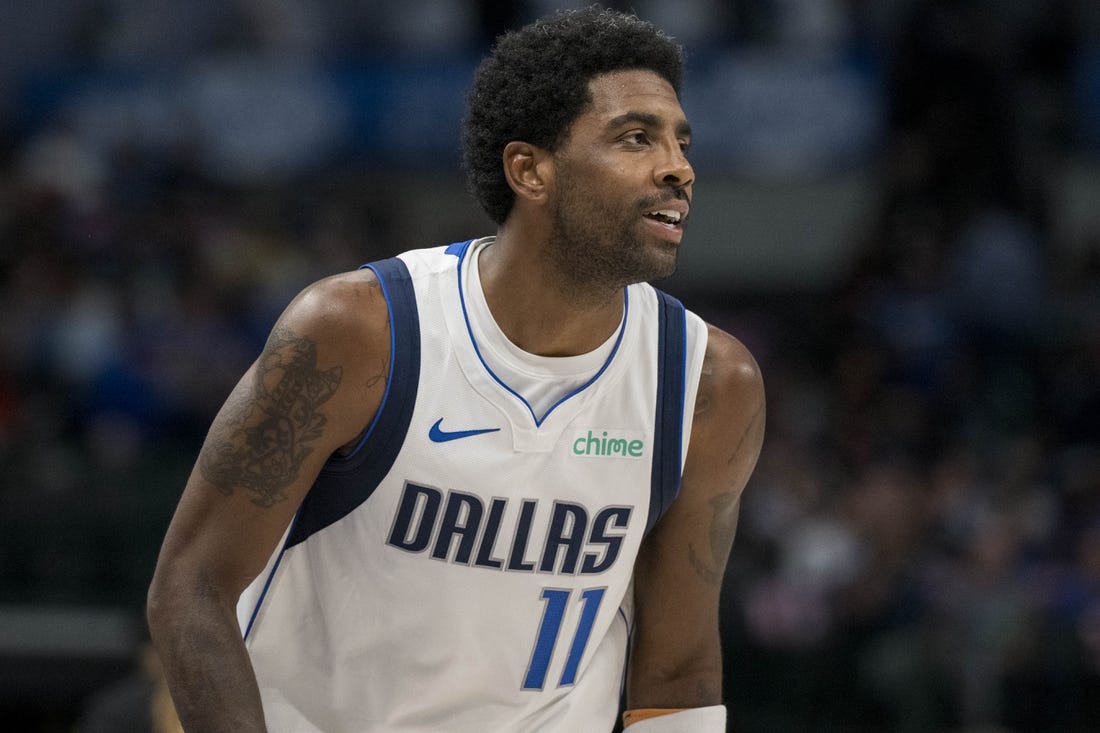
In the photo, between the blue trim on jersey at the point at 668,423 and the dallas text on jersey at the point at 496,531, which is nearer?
the dallas text on jersey at the point at 496,531

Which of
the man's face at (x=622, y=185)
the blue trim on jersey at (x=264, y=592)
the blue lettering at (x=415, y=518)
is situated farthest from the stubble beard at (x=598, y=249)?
the blue trim on jersey at (x=264, y=592)

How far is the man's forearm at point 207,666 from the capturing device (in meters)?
2.85

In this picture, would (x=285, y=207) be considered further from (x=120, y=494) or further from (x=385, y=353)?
(x=385, y=353)

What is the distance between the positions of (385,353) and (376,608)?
499mm

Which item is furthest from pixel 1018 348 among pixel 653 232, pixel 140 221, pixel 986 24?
pixel 653 232

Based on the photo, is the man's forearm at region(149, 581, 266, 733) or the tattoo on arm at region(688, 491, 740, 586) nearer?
the man's forearm at region(149, 581, 266, 733)

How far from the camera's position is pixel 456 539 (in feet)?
10.2

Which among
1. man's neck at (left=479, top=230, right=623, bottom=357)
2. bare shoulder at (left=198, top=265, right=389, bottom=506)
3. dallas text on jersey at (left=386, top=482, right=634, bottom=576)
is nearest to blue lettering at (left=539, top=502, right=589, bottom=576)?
dallas text on jersey at (left=386, top=482, right=634, bottom=576)

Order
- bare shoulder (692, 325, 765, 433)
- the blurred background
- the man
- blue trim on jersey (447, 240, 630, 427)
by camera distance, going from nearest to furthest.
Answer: the man < blue trim on jersey (447, 240, 630, 427) < bare shoulder (692, 325, 765, 433) < the blurred background

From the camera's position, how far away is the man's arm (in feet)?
9.48

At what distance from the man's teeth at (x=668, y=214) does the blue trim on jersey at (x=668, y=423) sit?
0.31 m

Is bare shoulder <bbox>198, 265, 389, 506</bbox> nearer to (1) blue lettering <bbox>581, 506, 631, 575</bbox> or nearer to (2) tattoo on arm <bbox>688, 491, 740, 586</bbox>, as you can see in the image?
(1) blue lettering <bbox>581, 506, 631, 575</bbox>

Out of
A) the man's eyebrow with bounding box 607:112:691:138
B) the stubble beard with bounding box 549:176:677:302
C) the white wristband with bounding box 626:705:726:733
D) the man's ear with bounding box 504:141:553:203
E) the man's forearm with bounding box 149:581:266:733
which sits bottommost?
the white wristband with bounding box 626:705:726:733

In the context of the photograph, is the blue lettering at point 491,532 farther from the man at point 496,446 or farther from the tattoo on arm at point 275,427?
the tattoo on arm at point 275,427
